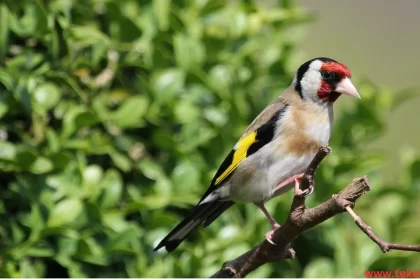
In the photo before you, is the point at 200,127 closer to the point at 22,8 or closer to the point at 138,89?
the point at 138,89

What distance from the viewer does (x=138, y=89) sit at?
149 inches

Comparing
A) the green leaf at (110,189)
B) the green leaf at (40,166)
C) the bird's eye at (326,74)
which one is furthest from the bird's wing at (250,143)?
the green leaf at (40,166)

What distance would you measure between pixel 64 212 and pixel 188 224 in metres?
0.46

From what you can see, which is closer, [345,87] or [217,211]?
[345,87]

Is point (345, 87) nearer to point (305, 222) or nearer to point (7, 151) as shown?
point (305, 222)

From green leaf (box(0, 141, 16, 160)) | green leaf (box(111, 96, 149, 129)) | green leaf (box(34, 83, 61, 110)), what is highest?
green leaf (box(34, 83, 61, 110))

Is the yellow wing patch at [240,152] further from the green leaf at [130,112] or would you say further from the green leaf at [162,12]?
the green leaf at [162,12]

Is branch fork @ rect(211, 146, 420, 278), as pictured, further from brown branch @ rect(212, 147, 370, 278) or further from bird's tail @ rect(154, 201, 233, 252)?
bird's tail @ rect(154, 201, 233, 252)

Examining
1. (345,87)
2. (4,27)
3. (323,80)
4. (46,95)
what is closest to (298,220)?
(345,87)

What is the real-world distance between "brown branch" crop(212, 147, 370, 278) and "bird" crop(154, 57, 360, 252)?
0.33 m

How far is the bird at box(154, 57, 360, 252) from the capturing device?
131 inches

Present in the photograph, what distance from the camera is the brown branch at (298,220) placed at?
101 inches

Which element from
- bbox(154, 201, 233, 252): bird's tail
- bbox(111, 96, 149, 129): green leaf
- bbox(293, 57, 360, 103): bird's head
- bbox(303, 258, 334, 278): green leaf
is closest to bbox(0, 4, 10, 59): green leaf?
bbox(111, 96, 149, 129): green leaf

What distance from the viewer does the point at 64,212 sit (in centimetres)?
333
